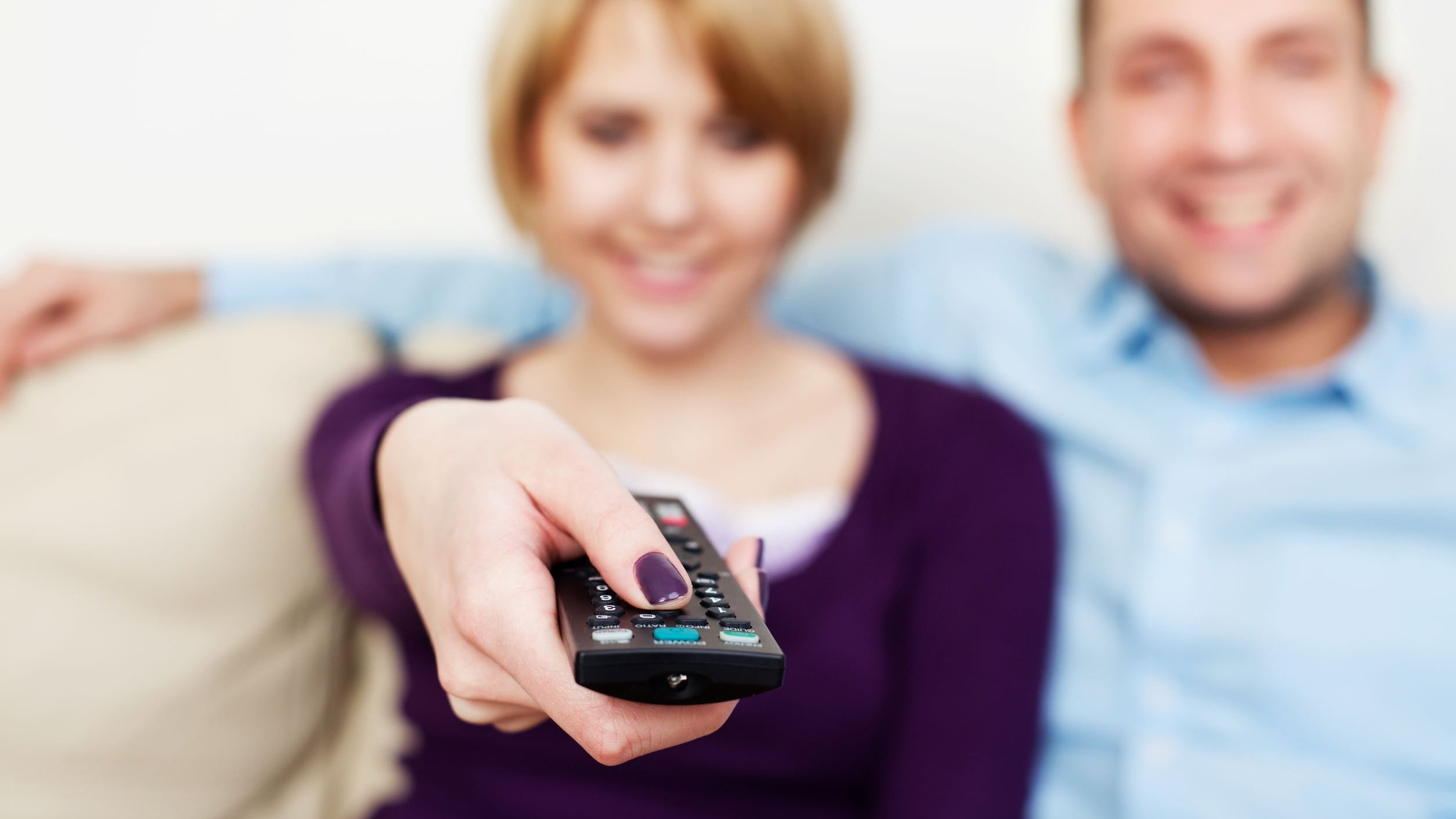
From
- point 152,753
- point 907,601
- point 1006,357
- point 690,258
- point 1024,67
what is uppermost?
point 1024,67

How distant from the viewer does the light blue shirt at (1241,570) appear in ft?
2.66

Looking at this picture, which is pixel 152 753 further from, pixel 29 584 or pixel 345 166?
pixel 345 166

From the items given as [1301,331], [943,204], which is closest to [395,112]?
[943,204]

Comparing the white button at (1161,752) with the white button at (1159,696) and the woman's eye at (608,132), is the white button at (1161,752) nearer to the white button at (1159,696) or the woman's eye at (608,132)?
the white button at (1159,696)

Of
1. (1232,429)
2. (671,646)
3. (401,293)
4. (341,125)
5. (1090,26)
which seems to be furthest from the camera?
(341,125)

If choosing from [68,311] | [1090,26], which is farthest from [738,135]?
[68,311]

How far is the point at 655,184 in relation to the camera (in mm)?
832

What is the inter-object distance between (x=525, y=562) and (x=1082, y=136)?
0.86 m

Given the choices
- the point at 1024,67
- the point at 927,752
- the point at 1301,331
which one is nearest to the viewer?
the point at 927,752

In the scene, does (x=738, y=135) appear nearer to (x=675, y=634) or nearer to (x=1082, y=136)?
(x=1082, y=136)

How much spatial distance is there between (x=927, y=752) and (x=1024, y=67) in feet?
2.92

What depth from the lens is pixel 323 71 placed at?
1391 mm

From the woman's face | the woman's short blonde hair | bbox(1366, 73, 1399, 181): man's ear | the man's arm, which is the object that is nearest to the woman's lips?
the woman's face

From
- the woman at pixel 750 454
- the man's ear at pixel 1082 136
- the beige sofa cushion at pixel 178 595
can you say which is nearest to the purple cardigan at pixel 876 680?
the woman at pixel 750 454
